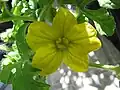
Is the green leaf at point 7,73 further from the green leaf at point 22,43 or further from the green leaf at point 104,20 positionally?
the green leaf at point 104,20

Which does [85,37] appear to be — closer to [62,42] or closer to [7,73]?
[62,42]

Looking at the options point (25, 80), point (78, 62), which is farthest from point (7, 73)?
point (78, 62)

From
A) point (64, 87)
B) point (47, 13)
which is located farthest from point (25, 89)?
point (64, 87)

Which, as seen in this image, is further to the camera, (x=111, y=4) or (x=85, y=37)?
(x=111, y=4)

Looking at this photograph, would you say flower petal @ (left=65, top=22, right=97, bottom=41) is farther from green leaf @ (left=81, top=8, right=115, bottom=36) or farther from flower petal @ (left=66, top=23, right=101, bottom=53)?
green leaf @ (left=81, top=8, right=115, bottom=36)

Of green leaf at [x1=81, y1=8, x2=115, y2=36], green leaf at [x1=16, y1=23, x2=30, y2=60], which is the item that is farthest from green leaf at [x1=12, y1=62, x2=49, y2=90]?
green leaf at [x1=81, y1=8, x2=115, y2=36]

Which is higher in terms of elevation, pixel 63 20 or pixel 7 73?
pixel 63 20
